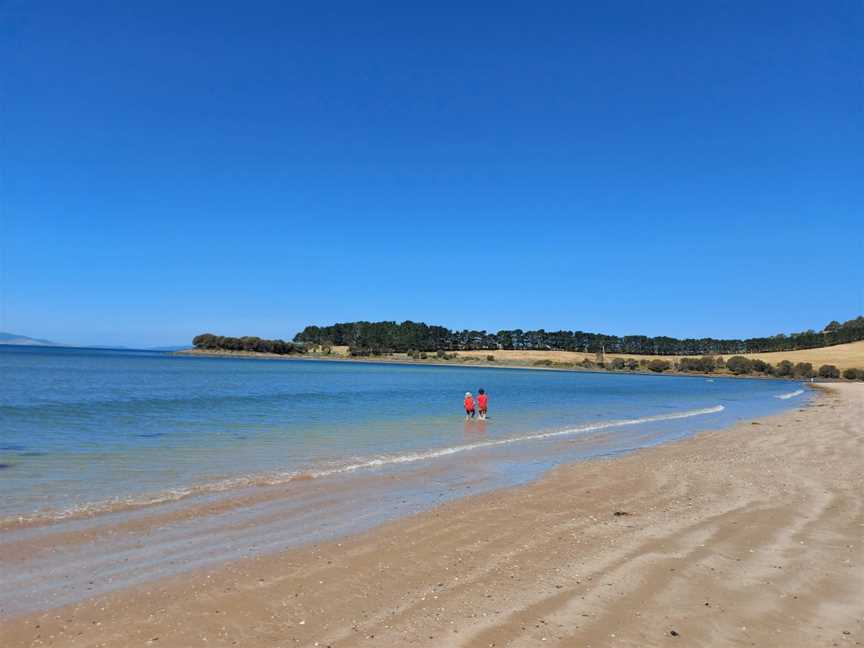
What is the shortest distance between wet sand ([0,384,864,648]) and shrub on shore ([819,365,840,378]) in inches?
5163

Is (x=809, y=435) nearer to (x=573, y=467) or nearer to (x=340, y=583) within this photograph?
(x=573, y=467)

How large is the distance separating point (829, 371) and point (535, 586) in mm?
139840

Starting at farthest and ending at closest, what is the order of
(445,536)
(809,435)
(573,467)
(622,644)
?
1. (809,435)
2. (573,467)
3. (445,536)
4. (622,644)

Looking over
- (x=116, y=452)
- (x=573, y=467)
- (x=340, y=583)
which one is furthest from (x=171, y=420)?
(x=340, y=583)

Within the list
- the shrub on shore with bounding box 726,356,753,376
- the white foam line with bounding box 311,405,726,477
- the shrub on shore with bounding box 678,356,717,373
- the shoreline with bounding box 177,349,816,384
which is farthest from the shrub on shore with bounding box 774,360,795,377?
the white foam line with bounding box 311,405,726,477

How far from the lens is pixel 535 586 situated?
6.31 m

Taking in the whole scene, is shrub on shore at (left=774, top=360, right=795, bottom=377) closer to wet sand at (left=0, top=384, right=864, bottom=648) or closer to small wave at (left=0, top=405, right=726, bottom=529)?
small wave at (left=0, top=405, right=726, bottom=529)

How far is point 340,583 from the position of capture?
6484 mm

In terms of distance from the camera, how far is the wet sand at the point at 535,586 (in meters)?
5.16

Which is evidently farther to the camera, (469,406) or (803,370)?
(803,370)

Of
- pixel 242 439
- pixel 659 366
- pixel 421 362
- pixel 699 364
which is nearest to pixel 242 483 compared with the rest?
pixel 242 439

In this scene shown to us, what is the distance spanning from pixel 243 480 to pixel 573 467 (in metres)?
8.02

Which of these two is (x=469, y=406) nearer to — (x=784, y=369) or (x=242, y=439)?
(x=242, y=439)

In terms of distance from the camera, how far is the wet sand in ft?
16.9
